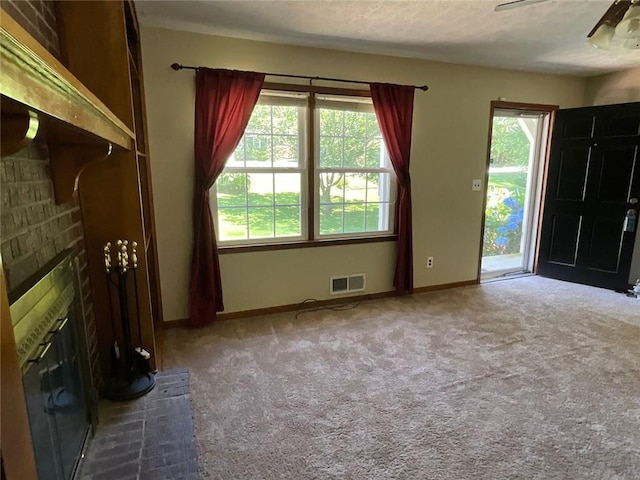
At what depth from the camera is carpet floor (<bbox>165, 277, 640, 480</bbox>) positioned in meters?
1.61

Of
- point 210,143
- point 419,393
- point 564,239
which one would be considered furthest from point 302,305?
point 564,239

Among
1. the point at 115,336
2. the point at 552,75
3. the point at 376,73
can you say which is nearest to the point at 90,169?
the point at 115,336

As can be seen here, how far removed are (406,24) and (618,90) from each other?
2.93 m

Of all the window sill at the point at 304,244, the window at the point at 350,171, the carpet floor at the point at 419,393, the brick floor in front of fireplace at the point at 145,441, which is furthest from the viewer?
the window at the point at 350,171

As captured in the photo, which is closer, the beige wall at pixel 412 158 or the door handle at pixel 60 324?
the door handle at pixel 60 324

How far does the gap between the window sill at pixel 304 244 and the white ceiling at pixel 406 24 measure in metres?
1.63

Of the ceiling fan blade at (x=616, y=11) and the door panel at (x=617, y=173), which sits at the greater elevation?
the ceiling fan blade at (x=616, y=11)

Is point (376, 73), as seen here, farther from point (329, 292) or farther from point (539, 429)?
point (539, 429)

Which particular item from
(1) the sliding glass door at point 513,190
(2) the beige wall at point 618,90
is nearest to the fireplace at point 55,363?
(1) the sliding glass door at point 513,190

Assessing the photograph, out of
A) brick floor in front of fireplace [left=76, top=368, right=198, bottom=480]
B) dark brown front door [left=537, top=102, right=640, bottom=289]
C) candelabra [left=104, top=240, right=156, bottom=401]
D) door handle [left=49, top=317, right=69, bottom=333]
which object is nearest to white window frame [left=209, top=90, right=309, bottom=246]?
candelabra [left=104, top=240, right=156, bottom=401]

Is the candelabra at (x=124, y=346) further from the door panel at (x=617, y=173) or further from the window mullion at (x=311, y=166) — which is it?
the door panel at (x=617, y=173)

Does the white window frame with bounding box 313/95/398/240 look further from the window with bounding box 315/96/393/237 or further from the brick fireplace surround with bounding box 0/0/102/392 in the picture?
the brick fireplace surround with bounding box 0/0/102/392

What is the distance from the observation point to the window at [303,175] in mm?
2988

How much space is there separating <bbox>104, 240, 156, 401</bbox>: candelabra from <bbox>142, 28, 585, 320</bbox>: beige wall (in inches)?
38.3
